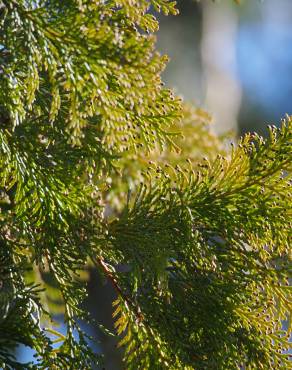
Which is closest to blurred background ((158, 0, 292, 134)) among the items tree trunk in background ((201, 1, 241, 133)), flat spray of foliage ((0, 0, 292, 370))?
tree trunk in background ((201, 1, 241, 133))

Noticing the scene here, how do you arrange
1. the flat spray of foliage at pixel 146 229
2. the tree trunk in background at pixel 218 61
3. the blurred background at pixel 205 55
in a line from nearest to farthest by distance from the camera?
the flat spray of foliage at pixel 146 229 → the blurred background at pixel 205 55 → the tree trunk in background at pixel 218 61

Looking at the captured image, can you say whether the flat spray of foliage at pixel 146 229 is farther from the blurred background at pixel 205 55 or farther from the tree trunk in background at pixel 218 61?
the tree trunk in background at pixel 218 61

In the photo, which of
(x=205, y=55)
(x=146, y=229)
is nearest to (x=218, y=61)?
(x=205, y=55)

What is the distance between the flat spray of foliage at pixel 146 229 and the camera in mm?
1353

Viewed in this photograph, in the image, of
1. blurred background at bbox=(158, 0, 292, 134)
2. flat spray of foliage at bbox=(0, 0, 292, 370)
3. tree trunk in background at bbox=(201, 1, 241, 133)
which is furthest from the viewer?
tree trunk in background at bbox=(201, 1, 241, 133)

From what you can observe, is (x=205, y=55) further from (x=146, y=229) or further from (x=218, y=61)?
(x=146, y=229)

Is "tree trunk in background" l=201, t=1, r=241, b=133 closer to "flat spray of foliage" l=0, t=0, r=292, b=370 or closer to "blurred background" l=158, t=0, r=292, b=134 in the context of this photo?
"blurred background" l=158, t=0, r=292, b=134

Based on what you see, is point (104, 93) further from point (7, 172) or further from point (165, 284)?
point (165, 284)

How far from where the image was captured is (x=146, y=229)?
4.76 ft

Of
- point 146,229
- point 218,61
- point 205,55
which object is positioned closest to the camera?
point 146,229

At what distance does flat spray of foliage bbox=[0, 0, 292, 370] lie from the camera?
135 centimetres

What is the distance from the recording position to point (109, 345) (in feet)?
12.6

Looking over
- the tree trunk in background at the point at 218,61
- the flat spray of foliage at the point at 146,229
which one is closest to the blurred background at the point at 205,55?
the tree trunk in background at the point at 218,61

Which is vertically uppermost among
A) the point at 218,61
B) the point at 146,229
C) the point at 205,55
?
the point at 218,61
